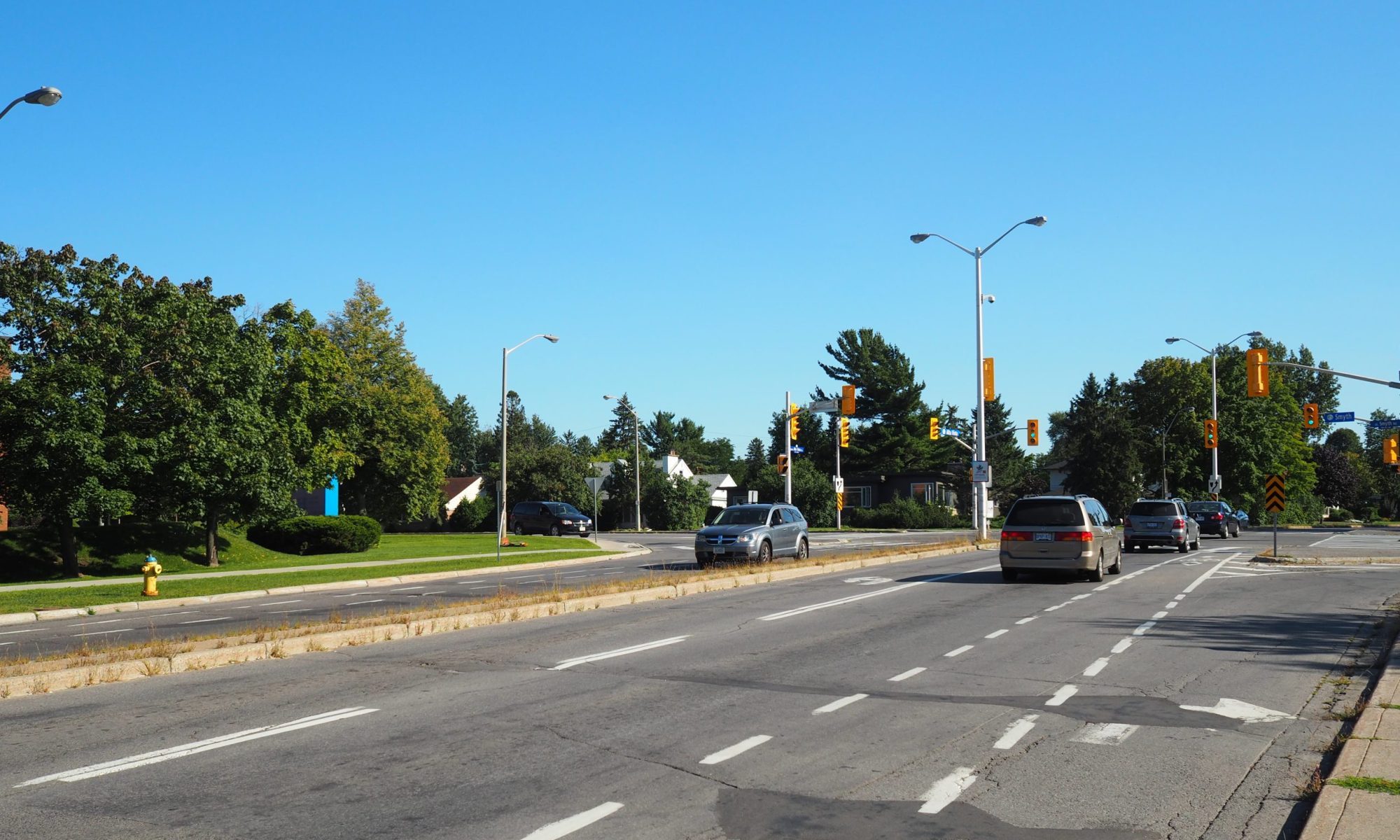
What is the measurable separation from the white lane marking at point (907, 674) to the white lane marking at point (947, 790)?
3.48 metres

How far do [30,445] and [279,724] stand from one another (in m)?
23.0

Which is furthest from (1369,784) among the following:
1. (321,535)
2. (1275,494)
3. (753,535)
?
(321,535)

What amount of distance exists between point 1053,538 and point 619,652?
1221 cm

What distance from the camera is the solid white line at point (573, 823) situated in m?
5.48

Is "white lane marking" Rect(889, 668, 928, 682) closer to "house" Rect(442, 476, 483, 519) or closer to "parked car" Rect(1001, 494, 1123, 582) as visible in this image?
"parked car" Rect(1001, 494, 1123, 582)

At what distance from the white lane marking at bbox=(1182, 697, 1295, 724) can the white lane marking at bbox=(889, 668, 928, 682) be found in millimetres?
2471

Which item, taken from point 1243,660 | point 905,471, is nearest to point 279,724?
point 1243,660

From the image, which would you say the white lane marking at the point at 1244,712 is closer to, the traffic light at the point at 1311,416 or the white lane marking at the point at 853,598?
the white lane marking at the point at 853,598

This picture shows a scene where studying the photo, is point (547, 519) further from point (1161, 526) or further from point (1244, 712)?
point (1244, 712)

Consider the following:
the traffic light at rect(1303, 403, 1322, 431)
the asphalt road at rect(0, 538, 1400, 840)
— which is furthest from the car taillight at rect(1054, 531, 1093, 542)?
the traffic light at rect(1303, 403, 1322, 431)

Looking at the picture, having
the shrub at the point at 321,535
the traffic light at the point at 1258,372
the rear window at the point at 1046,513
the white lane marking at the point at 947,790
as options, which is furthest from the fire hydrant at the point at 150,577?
the traffic light at the point at 1258,372

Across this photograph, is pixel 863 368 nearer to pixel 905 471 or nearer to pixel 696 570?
pixel 905 471

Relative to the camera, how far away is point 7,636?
16516mm

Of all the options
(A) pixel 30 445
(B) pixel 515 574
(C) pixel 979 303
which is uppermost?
(C) pixel 979 303
